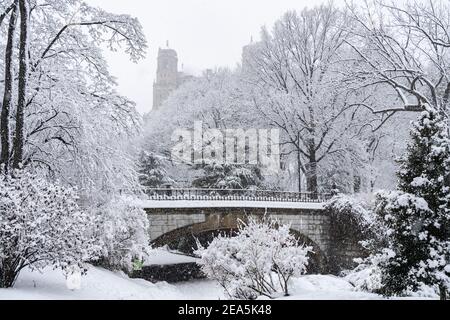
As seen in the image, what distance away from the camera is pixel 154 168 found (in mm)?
30312

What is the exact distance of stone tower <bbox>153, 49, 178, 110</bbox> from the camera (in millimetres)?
89750

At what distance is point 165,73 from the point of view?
91.1 m

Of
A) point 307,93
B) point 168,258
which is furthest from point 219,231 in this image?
point 307,93

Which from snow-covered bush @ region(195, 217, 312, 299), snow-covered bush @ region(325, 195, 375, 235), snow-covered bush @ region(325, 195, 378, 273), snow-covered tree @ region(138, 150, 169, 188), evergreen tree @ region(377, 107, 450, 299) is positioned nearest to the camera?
evergreen tree @ region(377, 107, 450, 299)

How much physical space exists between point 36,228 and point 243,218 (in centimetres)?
1221

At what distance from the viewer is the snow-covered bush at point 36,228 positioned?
789 cm

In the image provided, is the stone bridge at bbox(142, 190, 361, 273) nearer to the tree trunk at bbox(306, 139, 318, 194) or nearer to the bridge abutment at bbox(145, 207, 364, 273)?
the bridge abutment at bbox(145, 207, 364, 273)

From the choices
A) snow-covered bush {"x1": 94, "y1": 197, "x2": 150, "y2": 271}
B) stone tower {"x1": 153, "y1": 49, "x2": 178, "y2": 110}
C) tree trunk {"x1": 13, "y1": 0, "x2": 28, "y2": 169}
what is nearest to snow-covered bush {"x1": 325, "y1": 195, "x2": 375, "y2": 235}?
snow-covered bush {"x1": 94, "y1": 197, "x2": 150, "y2": 271}

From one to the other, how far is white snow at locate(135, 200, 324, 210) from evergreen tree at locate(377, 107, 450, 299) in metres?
10.9

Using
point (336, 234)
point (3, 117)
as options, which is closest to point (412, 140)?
point (3, 117)

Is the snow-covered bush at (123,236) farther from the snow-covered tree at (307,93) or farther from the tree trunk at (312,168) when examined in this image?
the tree trunk at (312,168)

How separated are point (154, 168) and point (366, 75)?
2001 centimetres

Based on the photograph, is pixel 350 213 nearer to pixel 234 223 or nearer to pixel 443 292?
pixel 234 223
